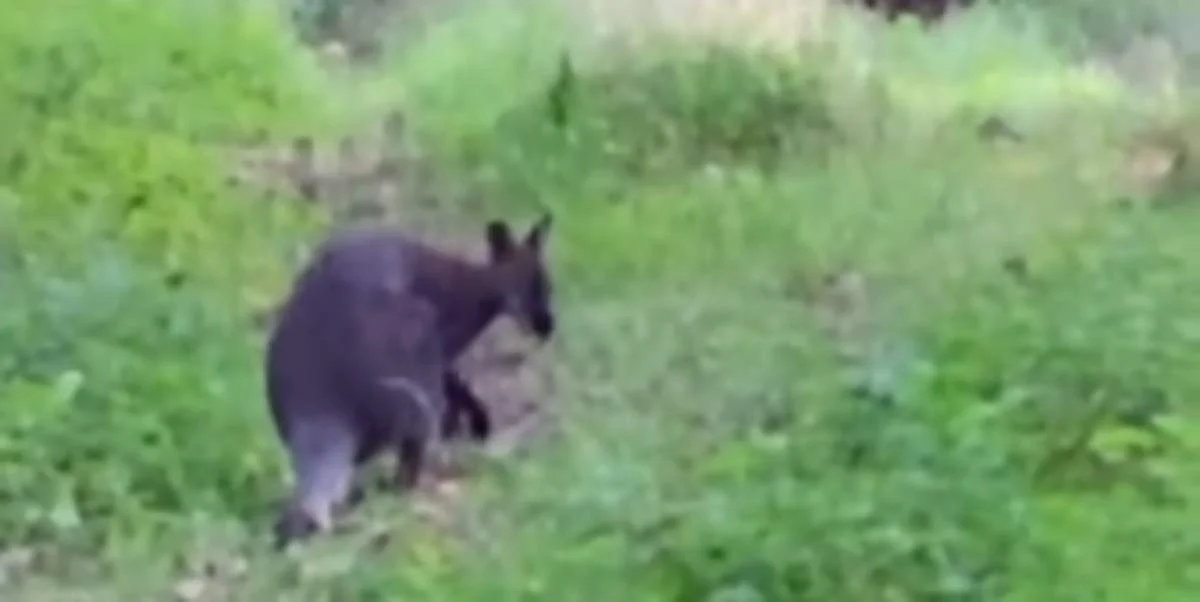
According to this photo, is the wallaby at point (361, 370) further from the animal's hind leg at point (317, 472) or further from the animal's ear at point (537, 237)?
the animal's ear at point (537, 237)

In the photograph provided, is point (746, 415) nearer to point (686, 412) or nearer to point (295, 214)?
point (686, 412)

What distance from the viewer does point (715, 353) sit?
767 centimetres

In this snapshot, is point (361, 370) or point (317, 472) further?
point (361, 370)

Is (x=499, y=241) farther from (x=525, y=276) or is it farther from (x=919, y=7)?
(x=919, y=7)

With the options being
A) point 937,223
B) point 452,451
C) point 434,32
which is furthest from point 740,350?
point 434,32

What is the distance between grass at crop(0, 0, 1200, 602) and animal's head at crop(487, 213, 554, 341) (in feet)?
0.35

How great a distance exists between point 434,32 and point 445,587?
6714mm

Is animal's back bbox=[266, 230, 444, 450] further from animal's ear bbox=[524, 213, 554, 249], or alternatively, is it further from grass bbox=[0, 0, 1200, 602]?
animal's ear bbox=[524, 213, 554, 249]

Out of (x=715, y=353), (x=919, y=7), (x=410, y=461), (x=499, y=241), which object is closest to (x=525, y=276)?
(x=499, y=241)

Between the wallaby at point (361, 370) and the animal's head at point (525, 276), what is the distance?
0.37m

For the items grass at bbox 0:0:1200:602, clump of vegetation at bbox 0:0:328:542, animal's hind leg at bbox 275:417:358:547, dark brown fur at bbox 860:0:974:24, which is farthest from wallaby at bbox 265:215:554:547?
dark brown fur at bbox 860:0:974:24

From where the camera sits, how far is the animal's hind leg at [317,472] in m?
6.42

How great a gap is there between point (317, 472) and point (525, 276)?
148cm

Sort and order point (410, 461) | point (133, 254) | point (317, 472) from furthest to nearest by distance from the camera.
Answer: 1. point (133, 254)
2. point (410, 461)
3. point (317, 472)
